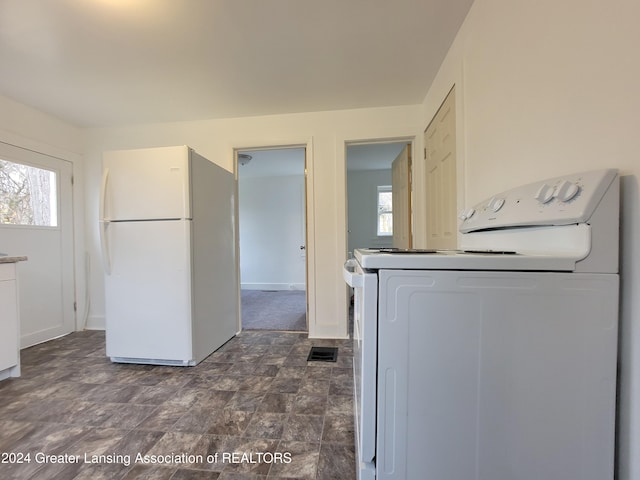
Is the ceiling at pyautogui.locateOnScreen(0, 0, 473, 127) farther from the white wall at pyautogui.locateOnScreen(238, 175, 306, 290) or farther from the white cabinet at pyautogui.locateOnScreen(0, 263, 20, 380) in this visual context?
the white wall at pyautogui.locateOnScreen(238, 175, 306, 290)

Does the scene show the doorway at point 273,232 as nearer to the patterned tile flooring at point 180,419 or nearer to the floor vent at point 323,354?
Answer: the floor vent at point 323,354

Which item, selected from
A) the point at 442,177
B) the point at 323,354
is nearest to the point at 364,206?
the point at 442,177

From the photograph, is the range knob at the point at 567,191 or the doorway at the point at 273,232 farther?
the doorway at the point at 273,232

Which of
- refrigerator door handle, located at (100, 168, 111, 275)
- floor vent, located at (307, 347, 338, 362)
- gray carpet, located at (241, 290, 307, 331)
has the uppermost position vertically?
refrigerator door handle, located at (100, 168, 111, 275)

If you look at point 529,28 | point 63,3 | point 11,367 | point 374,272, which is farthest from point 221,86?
point 11,367

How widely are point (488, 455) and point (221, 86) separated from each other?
108 inches

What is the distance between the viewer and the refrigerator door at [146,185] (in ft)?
6.77

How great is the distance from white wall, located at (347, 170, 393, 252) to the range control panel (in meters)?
4.24

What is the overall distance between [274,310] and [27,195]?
2982 mm

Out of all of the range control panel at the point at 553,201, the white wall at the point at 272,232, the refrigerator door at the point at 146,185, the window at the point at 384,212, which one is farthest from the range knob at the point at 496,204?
the white wall at the point at 272,232

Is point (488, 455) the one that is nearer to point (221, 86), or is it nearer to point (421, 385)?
point (421, 385)

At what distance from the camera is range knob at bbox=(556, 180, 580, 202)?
0.68 meters

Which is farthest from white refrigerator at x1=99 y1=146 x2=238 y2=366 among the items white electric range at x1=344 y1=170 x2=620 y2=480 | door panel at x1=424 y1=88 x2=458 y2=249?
door panel at x1=424 y1=88 x2=458 y2=249

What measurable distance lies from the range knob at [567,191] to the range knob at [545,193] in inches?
1.1
